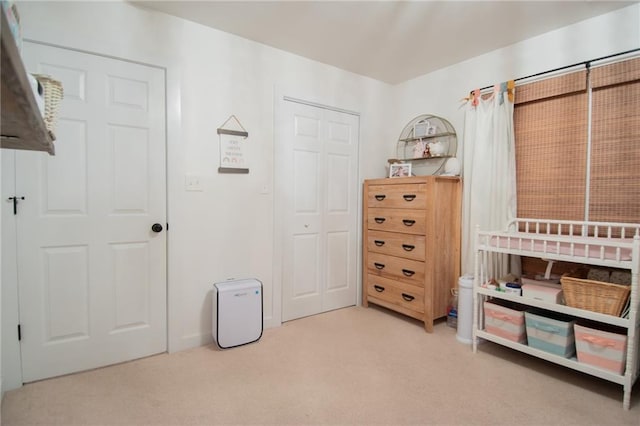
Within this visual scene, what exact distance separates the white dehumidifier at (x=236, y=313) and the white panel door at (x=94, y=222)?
15.0 inches

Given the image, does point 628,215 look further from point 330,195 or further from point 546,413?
point 330,195

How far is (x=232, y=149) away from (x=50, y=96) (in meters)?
1.41

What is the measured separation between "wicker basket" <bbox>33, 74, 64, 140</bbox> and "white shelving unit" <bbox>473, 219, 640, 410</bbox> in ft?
7.95

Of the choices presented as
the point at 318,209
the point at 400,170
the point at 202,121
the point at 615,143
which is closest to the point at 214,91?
the point at 202,121

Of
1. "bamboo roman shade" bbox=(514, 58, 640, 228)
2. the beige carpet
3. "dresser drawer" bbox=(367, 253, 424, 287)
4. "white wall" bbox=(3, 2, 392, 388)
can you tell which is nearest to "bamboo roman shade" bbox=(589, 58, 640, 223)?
"bamboo roman shade" bbox=(514, 58, 640, 228)

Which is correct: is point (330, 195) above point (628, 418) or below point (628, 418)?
above

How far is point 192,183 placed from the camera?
2.30 metres

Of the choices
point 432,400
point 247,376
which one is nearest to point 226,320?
point 247,376

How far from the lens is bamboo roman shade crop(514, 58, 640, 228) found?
2.02m

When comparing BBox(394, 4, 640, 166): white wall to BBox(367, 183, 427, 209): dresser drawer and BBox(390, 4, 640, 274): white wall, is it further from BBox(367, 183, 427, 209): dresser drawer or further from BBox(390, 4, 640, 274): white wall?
BBox(367, 183, 427, 209): dresser drawer

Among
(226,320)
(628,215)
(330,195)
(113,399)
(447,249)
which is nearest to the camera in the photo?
(113,399)

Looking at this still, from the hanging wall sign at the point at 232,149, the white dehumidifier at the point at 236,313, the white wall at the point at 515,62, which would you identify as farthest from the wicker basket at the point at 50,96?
the white wall at the point at 515,62

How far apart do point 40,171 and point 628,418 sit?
342 centimetres

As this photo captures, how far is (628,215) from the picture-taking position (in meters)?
2.02
